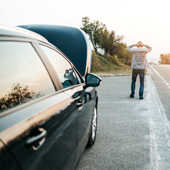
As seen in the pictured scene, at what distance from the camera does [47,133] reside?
6.20 feet

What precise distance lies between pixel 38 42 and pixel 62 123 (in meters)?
0.74

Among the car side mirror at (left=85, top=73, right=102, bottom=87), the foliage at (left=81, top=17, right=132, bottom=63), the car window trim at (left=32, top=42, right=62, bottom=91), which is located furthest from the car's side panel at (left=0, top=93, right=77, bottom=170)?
the foliage at (left=81, top=17, right=132, bottom=63)

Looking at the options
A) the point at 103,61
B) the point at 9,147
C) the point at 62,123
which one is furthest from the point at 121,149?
the point at 103,61

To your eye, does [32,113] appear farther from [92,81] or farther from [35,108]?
[92,81]

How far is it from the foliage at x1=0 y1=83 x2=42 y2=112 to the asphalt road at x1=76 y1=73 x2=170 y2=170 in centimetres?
193

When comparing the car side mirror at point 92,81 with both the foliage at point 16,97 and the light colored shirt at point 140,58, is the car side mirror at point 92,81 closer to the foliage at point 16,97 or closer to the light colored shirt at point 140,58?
the foliage at point 16,97

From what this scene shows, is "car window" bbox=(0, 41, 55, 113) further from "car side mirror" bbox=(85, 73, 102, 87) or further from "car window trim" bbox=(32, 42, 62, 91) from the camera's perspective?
"car side mirror" bbox=(85, 73, 102, 87)

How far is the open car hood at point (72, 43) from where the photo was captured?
6664 mm

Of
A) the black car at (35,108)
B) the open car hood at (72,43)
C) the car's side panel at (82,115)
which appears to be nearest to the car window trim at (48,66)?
the black car at (35,108)

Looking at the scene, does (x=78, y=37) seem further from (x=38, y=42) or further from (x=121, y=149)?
(x=38, y=42)

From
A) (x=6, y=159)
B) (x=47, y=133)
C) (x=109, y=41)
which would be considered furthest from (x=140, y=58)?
(x=109, y=41)

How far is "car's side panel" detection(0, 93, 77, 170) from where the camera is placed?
149cm

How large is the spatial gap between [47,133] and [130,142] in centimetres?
300

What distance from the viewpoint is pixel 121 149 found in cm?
431
